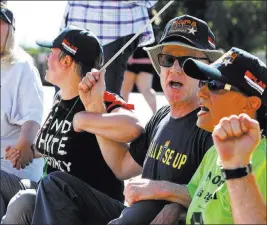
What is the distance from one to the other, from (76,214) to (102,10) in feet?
8.11

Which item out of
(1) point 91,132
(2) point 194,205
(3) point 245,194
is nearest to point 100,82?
(1) point 91,132

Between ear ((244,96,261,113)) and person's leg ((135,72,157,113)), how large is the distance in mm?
4479

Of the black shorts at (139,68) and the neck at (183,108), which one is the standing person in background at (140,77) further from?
the neck at (183,108)

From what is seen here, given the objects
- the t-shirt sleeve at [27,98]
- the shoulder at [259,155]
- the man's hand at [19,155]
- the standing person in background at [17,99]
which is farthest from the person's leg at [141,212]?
the t-shirt sleeve at [27,98]

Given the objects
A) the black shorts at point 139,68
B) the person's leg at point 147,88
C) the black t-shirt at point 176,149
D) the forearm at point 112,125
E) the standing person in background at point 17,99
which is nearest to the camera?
the black t-shirt at point 176,149

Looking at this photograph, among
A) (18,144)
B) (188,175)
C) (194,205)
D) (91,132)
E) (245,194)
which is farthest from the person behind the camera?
(18,144)

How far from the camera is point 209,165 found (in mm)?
2979

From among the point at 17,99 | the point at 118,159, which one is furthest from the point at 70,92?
the point at 17,99

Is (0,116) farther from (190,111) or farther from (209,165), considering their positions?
(209,165)

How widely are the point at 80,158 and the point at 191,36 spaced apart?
2.77 ft

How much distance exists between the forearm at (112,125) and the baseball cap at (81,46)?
42 centimetres

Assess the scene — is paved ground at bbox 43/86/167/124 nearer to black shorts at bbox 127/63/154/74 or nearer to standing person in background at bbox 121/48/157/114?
standing person in background at bbox 121/48/157/114

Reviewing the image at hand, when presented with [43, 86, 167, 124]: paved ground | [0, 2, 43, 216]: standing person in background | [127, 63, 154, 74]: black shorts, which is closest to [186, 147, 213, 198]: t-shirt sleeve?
[0, 2, 43, 216]: standing person in background

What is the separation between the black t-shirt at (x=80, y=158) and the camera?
3.74m
